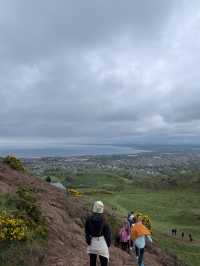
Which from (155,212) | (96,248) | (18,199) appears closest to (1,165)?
(18,199)

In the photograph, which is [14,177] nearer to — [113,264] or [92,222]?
[113,264]

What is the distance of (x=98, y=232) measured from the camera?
900 centimetres

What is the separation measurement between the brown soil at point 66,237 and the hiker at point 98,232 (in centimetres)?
184

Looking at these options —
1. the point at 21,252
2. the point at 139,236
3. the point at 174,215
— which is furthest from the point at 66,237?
the point at 174,215

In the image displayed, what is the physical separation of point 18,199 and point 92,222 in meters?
5.51

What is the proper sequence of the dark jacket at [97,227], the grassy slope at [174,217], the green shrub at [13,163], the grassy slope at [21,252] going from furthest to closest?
the grassy slope at [174,217], the green shrub at [13,163], the grassy slope at [21,252], the dark jacket at [97,227]

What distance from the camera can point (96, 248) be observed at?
915 cm

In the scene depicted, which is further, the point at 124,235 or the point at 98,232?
the point at 124,235

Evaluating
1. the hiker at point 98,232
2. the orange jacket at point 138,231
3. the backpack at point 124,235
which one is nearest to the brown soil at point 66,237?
the backpack at point 124,235

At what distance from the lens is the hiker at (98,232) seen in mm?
9000

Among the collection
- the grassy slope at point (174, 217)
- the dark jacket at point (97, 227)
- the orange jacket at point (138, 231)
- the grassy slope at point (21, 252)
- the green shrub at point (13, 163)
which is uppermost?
the green shrub at point (13, 163)

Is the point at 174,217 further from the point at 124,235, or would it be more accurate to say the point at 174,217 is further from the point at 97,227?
the point at 97,227

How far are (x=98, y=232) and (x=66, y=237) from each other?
4.11 m

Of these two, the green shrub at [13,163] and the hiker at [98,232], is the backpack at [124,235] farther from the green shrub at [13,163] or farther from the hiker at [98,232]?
the green shrub at [13,163]
